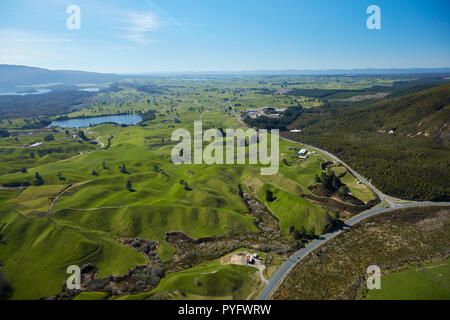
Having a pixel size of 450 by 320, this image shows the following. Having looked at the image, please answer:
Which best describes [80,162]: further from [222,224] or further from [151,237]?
[222,224]

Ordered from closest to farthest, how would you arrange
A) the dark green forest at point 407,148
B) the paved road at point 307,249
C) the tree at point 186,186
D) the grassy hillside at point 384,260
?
the grassy hillside at point 384,260
the paved road at point 307,249
the dark green forest at point 407,148
the tree at point 186,186

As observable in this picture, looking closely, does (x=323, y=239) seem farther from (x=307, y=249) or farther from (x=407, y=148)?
(x=407, y=148)

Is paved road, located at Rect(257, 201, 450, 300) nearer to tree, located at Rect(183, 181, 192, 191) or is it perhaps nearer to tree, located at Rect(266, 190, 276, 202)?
tree, located at Rect(266, 190, 276, 202)

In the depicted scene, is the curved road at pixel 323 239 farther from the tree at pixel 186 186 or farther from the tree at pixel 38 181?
the tree at pixel 38 181

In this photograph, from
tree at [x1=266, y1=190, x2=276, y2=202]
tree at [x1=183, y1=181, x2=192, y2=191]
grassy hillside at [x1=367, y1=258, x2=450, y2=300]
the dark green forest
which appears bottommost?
grassy hillside at [x1=367, y1=258, x2=450, y2=300]

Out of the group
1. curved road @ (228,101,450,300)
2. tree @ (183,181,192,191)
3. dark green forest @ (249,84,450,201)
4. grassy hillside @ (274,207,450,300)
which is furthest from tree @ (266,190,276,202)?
dark green forest @ (249,84,450,201)

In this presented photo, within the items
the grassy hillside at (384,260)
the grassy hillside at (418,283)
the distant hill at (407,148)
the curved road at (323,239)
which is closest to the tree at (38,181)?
the curved road at (323,239)

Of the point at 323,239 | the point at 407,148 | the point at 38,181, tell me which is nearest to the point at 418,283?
the point at 323,239

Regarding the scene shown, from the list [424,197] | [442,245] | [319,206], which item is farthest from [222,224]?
[424,197]
